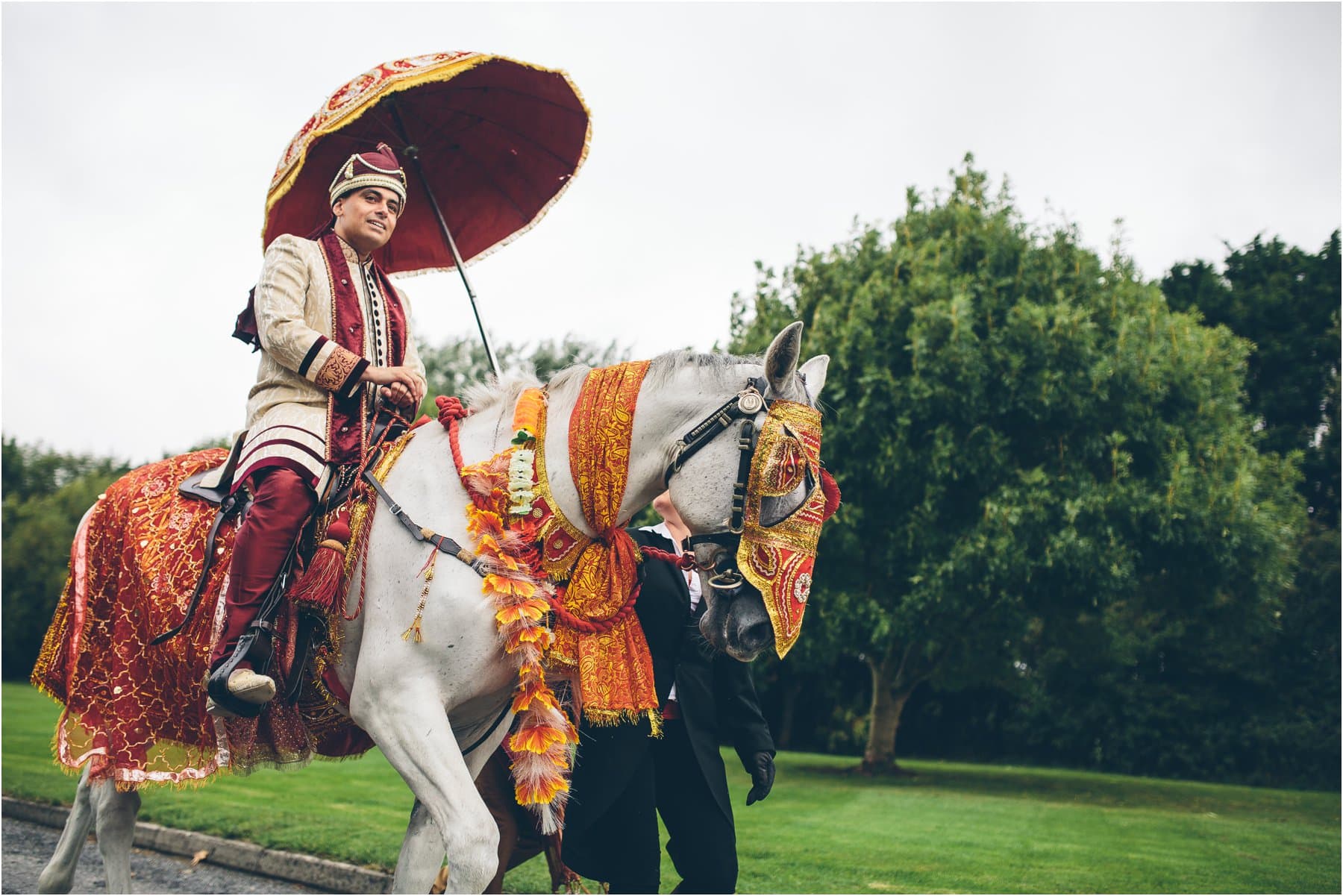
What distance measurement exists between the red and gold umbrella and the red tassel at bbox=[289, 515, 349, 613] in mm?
1473

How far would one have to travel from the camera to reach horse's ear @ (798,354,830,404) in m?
3.99

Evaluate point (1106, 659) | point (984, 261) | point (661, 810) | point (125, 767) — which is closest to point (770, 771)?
point (661, 810)

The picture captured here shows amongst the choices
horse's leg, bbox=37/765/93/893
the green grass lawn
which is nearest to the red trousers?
horse's leg, bbox=37/765/93/893

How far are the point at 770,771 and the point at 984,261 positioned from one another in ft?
52.8

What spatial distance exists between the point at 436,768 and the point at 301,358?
1.69 metres

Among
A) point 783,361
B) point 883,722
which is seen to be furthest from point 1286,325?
point 783,361

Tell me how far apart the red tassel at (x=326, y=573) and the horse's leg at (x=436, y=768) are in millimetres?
352

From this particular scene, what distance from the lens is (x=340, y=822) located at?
968cm

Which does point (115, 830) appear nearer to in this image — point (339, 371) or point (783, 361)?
point (339, 371)

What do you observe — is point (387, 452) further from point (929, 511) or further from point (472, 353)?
point (472, 353)

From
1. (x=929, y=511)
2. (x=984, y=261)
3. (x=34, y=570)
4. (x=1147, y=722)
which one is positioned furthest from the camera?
(x=34, y=570)

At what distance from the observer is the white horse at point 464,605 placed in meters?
3.35

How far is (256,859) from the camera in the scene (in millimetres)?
8203

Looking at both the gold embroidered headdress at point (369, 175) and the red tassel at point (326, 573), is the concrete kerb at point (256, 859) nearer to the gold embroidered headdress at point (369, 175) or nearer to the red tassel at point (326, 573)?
the red tassel at point (326, 573)
